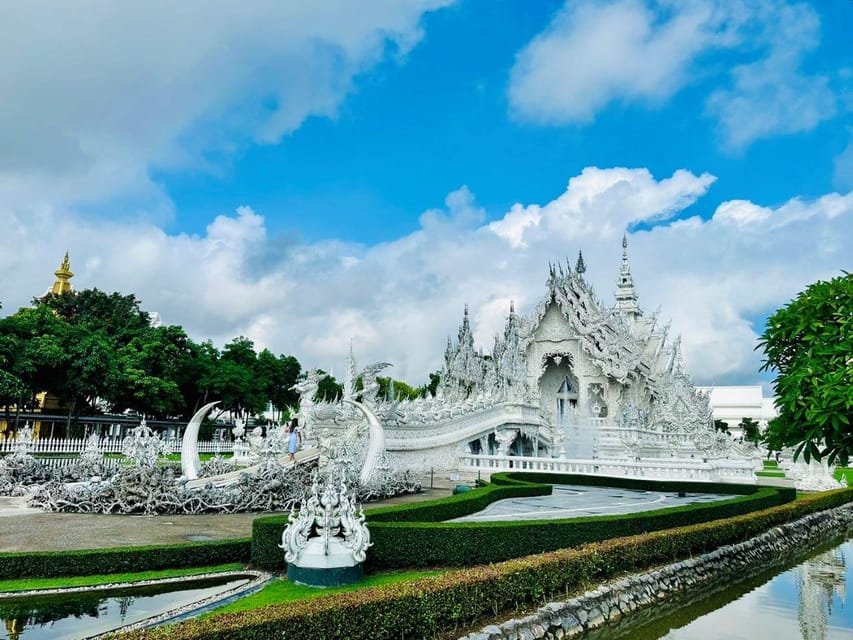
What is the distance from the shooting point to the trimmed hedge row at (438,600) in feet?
16.9

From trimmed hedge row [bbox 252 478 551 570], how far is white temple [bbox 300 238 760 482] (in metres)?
7.80

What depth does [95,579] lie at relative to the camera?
776 cm

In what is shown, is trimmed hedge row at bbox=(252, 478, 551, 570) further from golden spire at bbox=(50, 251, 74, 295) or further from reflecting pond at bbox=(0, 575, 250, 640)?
golden spire at bbox=(50, 251, 74, 295)

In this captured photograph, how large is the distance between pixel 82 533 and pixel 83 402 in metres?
26.3

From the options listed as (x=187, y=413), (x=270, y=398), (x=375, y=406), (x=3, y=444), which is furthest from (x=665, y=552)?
(x=270, y=398)

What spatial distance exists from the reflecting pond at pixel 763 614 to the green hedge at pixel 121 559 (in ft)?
16.1

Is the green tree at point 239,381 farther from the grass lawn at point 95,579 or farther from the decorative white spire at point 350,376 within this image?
the grass lawn at point 95,579

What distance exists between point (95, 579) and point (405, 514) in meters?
4.36

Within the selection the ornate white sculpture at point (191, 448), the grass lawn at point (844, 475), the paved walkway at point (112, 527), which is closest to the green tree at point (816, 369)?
the paved walkway at point (112, 527)

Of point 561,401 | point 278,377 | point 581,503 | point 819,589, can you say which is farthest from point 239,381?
point 819,589

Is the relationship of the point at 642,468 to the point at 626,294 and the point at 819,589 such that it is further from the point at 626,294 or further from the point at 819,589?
the point at 626,294

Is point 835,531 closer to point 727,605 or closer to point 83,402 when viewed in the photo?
point 727,605

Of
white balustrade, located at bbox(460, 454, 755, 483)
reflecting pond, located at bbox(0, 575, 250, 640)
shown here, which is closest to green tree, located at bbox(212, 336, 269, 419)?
white balustrade, located at bbox(460, 454, 755, 483)

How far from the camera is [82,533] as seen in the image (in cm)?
1007
